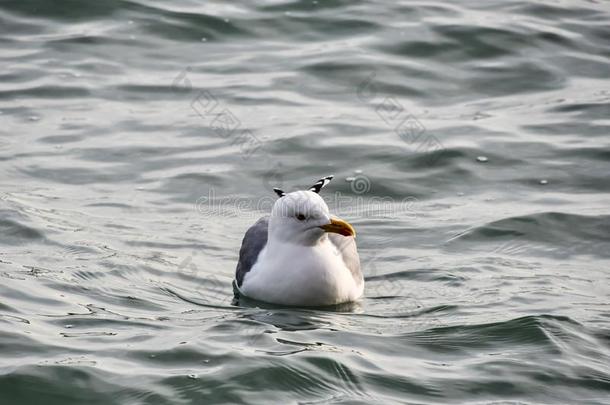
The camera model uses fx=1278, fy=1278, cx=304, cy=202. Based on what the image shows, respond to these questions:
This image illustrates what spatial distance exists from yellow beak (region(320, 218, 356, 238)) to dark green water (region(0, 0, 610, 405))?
0.60m

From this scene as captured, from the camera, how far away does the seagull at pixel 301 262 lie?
357 inches

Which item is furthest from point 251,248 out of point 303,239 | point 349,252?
point 349,252

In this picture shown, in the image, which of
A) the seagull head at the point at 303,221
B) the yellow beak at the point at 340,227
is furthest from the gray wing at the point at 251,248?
the yellow beak at the point at 340,227

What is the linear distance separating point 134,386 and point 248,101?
7280 mm

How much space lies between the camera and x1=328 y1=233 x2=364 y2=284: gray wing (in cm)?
955

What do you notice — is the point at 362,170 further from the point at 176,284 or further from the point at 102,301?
the point at 102,301

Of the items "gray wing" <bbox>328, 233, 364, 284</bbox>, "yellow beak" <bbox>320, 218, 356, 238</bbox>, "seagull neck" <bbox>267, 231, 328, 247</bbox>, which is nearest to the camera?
"yellow beak" <bbox>320, 218, 356, 238</bbox>

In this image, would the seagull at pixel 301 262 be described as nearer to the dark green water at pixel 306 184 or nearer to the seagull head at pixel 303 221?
the seagull head at pixel 303 221

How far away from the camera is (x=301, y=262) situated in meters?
9.21

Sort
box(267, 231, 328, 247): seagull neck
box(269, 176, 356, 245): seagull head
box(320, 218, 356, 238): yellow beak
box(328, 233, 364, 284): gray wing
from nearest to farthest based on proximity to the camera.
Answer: box(320, 218, 356, 238): yellow beak → box(269, 176, 356, 245): seagull head → box(267, 231, 328, 247): seagull neck → box(328, 233, 364, 284): gray wing

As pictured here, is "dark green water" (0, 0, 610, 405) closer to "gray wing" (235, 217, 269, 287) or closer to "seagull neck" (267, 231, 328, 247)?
"gray wing" (235, 217, 269, 287)

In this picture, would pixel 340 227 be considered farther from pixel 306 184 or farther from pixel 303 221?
pixel 306 184

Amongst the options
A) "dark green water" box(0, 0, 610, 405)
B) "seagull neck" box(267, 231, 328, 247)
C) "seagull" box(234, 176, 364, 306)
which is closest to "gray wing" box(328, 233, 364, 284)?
"seagull" box(234, 176, 364, 306)

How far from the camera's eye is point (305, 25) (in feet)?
53.9
